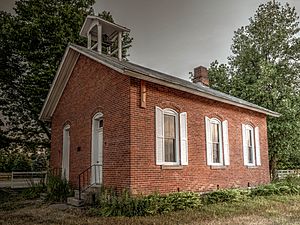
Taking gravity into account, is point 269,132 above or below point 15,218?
above

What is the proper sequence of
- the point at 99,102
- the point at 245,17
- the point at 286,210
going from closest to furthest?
1. the point at 286,210
2. the point at 99,102
3. the point at 245,17

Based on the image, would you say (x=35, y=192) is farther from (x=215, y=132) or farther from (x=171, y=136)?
(x=215, y=132)

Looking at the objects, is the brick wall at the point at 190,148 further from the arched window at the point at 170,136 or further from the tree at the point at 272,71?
the tree at the point at 272,71

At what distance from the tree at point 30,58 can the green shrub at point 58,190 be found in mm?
9736

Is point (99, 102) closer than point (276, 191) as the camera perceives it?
Yes

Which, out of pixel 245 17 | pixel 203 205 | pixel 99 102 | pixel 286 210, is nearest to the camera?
pixel 286 210

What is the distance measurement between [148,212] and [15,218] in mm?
3663

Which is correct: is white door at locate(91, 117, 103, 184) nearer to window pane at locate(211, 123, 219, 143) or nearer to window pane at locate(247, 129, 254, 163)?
window pane at locate(211, 123, 219, 143)

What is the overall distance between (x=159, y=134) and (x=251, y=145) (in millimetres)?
6691

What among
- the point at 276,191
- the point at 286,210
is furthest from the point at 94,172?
the point at 276,191

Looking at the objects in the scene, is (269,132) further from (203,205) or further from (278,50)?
(203,205)

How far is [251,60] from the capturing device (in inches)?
895

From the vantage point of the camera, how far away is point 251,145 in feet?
48.7

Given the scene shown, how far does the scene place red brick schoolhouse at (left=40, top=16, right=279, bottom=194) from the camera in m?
9.59
